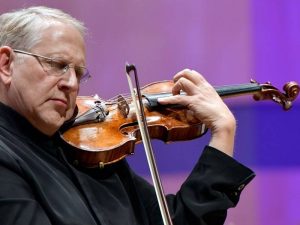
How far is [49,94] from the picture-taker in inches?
44.7

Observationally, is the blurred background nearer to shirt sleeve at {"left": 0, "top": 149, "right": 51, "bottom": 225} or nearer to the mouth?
the mouth

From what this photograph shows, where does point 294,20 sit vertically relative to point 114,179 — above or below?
above

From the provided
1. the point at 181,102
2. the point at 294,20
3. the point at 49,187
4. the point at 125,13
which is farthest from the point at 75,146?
the point at 294,20

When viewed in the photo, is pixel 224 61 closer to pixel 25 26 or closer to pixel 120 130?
pixel 120 130

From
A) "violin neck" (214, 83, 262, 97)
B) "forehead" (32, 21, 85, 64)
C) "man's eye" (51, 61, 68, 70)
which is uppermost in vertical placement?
"forehead" (32, 21, 85, 64)

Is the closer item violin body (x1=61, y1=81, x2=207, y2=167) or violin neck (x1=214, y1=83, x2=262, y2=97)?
violin body (x1=61, y1=81, x2=207, y2=167)

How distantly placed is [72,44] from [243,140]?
3.20ft

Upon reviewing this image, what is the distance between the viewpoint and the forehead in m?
1.15

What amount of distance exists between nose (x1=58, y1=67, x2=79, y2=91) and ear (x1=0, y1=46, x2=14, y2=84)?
109 mm

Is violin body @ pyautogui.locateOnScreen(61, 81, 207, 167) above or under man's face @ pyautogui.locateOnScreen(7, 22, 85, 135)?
under

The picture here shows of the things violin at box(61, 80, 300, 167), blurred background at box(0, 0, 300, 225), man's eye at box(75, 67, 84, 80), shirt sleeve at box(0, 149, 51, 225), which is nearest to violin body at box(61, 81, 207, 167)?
violin at box(61, 80, 300, 167)

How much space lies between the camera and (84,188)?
1.16m

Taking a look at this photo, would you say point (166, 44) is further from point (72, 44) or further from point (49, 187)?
point (49, 187)

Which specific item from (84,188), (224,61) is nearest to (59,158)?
(84,188)
